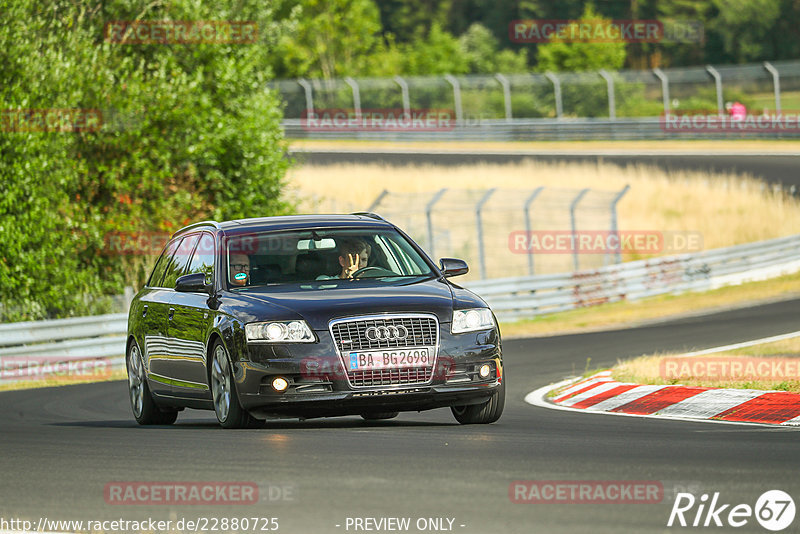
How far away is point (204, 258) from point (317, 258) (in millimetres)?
1030

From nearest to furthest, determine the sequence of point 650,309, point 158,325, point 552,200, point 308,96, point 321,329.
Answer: point 321,329
point 158,325
point 650,309
point 552,200
point 308,96

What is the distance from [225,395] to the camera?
10.1 m

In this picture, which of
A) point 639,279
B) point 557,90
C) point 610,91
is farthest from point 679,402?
point 557,90

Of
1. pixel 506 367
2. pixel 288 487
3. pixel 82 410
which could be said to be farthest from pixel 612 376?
pixel 288 487

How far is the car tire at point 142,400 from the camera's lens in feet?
39.2

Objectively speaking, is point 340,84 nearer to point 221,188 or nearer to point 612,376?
point 221,188

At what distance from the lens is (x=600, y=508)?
6469 mm

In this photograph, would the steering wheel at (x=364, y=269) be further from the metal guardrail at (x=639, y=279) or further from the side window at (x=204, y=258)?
the metal guardrail at (x=639, y=279)

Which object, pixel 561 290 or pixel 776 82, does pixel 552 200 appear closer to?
pixel 561 290

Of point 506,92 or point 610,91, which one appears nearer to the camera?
point 610,91

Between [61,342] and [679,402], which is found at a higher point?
[679,402]

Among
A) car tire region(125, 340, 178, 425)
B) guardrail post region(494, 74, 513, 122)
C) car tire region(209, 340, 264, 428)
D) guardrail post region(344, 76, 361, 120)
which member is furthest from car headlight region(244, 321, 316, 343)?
guardrail post region(344, 76, 361, 120)

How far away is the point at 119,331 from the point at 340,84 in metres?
37.8

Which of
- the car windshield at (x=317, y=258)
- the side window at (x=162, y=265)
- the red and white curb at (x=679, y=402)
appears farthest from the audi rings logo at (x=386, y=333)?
the side window at (x=162, y=265)
